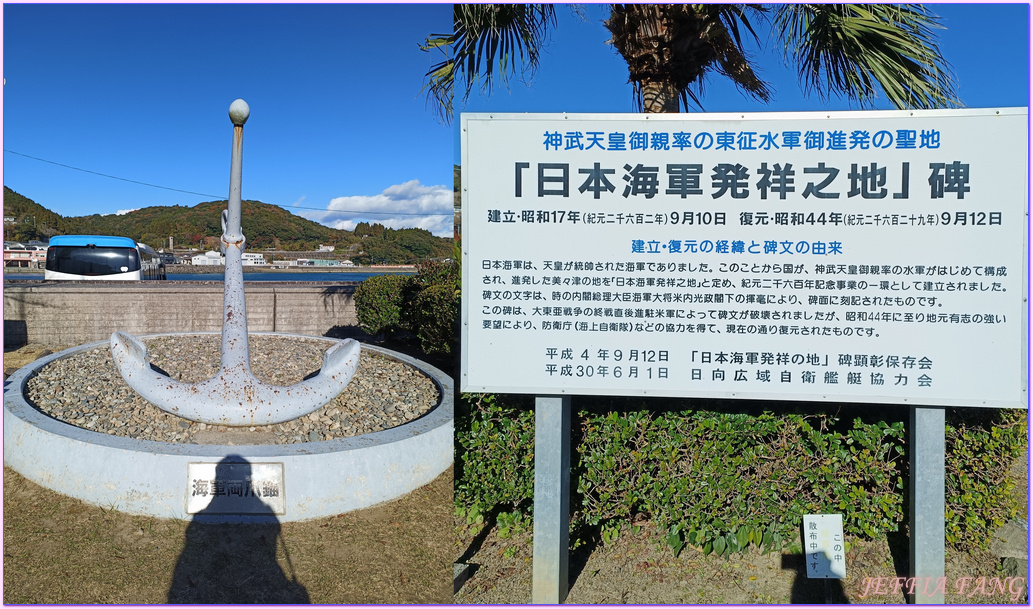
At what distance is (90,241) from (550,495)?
15.0 meters

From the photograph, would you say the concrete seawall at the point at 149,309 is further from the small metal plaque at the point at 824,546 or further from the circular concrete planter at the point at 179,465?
the small metal plaque at the point at 824,546

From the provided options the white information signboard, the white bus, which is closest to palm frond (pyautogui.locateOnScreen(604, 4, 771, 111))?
the white information signboard

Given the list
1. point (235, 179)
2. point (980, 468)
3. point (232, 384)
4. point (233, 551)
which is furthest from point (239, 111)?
point (980, 468)

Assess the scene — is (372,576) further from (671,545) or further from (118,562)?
(671,545)

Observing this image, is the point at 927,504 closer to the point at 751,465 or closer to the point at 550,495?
the point at 751,465

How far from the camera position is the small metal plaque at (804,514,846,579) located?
9.77ft

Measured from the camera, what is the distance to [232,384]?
14.9ft

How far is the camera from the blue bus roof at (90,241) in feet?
46.3

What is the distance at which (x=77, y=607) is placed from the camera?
2.91 metres

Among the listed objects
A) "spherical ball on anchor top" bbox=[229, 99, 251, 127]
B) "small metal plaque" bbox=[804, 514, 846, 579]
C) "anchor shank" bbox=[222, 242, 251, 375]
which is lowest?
"small metal plaque" bbox=[804, 514, 846, 579]

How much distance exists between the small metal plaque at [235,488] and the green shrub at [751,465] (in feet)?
4.41

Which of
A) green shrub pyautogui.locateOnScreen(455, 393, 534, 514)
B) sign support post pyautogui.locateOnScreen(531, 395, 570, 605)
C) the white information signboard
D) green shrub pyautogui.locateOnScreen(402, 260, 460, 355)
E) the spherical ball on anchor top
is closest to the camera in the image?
the white information signboard

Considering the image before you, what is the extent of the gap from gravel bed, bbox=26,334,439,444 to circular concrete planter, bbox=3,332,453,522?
44 cm

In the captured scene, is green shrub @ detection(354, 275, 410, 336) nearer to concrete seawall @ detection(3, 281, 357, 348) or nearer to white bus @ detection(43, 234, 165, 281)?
concrete seawall @ detection(3, 281, 357, 348)
